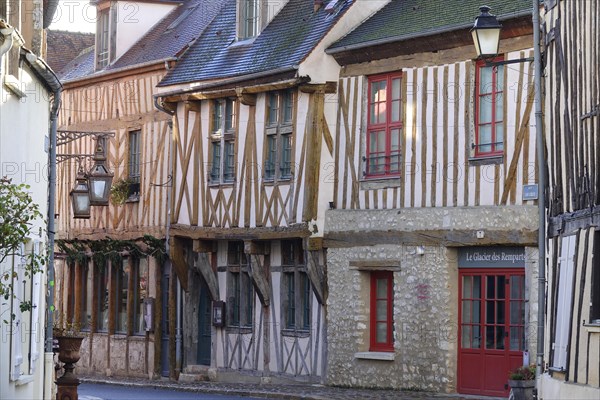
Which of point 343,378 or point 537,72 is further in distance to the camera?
point 343,378

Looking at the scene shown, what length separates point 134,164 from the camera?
31.6 metres

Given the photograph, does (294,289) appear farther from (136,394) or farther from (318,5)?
(318,5)

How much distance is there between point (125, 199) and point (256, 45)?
554cm

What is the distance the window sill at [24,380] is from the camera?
15.8 meters

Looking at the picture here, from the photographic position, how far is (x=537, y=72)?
18531 millimetres

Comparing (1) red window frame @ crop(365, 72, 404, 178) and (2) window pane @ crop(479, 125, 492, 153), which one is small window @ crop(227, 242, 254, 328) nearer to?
(1) red window frame @ crop(365, 72, 404, 178)

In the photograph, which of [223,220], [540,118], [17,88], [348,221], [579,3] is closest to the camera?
[17,88]

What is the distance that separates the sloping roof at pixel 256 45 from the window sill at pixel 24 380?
954cm

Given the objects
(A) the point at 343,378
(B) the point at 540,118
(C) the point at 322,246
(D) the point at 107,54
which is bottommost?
(A) the point at 343,378

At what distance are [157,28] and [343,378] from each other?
460 inches

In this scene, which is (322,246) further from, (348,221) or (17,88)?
(17,88)

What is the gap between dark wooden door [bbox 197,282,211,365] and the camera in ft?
95.1

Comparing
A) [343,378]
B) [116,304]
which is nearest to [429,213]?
[343,378]

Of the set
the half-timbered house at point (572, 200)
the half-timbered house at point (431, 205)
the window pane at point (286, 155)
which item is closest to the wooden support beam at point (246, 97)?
the window pane at point (286, 155)
